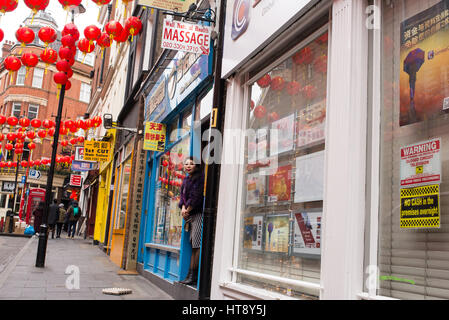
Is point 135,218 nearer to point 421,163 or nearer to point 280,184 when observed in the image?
point 280,184

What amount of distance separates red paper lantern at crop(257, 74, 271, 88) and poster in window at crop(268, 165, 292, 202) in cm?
109

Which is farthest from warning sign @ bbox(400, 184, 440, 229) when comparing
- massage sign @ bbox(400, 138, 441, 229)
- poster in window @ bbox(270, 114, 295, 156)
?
poster in window @ bbox(270, 114, 295, 156)

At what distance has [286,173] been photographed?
15.0ft

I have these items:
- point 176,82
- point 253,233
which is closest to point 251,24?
point 253,233

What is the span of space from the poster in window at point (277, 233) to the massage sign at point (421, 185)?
1.56 meters

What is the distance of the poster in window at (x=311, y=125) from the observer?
406 cm

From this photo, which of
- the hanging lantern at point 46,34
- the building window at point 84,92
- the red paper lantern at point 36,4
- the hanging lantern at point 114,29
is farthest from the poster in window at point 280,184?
the building window at point 84,92

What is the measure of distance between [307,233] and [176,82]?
525 cm

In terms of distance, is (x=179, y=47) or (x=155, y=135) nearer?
(x=179, y=47)

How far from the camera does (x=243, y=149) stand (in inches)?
219

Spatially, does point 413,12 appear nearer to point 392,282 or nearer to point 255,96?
point 392,282

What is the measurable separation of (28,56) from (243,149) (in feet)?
30.6

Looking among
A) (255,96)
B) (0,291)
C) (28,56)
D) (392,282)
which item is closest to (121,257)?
(0,291)
